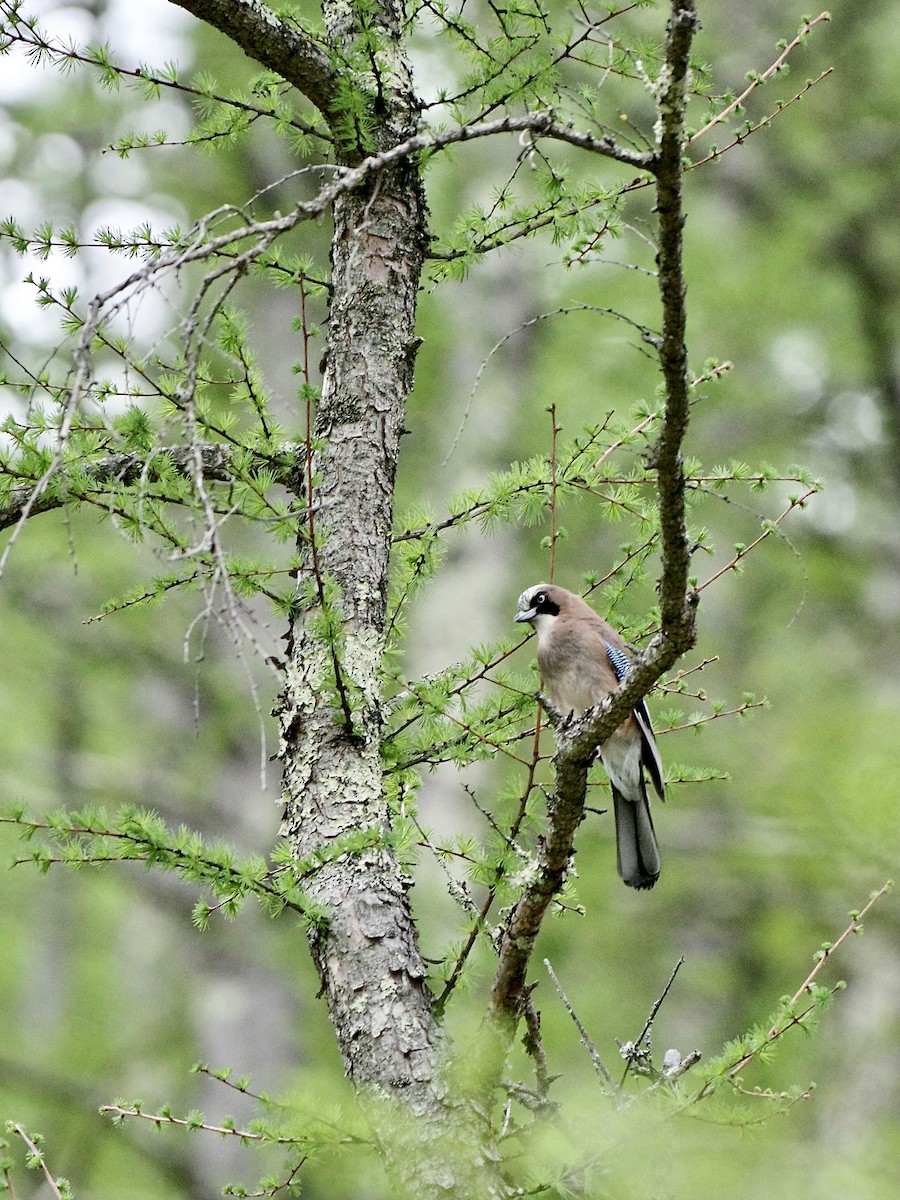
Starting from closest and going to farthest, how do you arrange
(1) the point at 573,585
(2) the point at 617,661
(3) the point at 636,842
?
(3) the point at 636,842 < (2) the point at 617,661 < (1) the point at 573,585

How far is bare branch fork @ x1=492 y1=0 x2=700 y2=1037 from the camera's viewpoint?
8.57ft

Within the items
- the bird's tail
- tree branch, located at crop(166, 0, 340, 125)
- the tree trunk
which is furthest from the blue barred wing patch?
tree branch, located at crop(166, 0, 340, 125)

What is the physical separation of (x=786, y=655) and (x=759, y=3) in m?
6.59

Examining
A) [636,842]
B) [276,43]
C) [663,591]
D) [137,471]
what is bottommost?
[663,591]

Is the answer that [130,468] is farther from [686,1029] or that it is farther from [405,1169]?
[686,1029]

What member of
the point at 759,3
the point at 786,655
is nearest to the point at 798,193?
the point at 759,3

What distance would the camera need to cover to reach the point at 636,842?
4.76 metres

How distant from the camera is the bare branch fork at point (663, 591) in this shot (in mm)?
2613

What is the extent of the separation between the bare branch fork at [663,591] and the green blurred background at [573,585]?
466 centimetres

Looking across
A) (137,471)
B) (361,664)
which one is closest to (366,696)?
(361,664)

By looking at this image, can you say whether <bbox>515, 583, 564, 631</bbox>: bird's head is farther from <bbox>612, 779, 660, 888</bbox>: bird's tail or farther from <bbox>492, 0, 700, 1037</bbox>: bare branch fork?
<bbox>492, 0, 700, 1037</bbox>: bare branch fork

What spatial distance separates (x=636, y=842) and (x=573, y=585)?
6551 mm

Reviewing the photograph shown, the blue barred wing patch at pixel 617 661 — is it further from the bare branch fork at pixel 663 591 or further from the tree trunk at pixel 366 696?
the bare branch fork at pixel 663 591

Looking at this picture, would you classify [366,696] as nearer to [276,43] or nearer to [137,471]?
[137,471]
